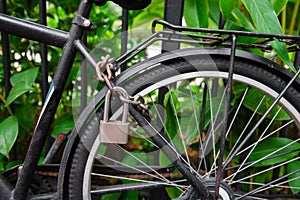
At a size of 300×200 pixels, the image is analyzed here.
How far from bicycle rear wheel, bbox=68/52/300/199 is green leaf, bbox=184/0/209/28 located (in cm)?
17

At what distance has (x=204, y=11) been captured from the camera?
104 cm

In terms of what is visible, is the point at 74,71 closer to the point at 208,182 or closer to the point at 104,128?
the point at 104,128

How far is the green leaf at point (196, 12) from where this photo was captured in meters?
1.04

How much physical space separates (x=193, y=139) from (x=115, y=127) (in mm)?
358

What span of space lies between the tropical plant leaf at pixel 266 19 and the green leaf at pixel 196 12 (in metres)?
0.17

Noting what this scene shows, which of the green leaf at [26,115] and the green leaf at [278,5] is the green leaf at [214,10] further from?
the green leaf at [26,115]

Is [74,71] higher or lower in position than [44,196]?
higher

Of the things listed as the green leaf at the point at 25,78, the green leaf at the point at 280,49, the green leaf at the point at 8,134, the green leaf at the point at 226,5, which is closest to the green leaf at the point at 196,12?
the green leaf at the point at 226,5

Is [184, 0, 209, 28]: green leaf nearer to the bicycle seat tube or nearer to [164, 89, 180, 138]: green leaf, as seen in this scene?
[164, 89, 180, 138]: green leaf

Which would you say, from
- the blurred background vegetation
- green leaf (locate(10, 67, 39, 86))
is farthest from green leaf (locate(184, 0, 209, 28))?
green leaf (locate(10, 67, 39, 86))

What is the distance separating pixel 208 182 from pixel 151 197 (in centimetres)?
27

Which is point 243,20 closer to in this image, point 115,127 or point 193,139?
point 193,139

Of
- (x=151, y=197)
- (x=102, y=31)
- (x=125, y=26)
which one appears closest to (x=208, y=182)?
(x=151, y=197)

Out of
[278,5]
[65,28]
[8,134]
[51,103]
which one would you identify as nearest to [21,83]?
[8,134]
